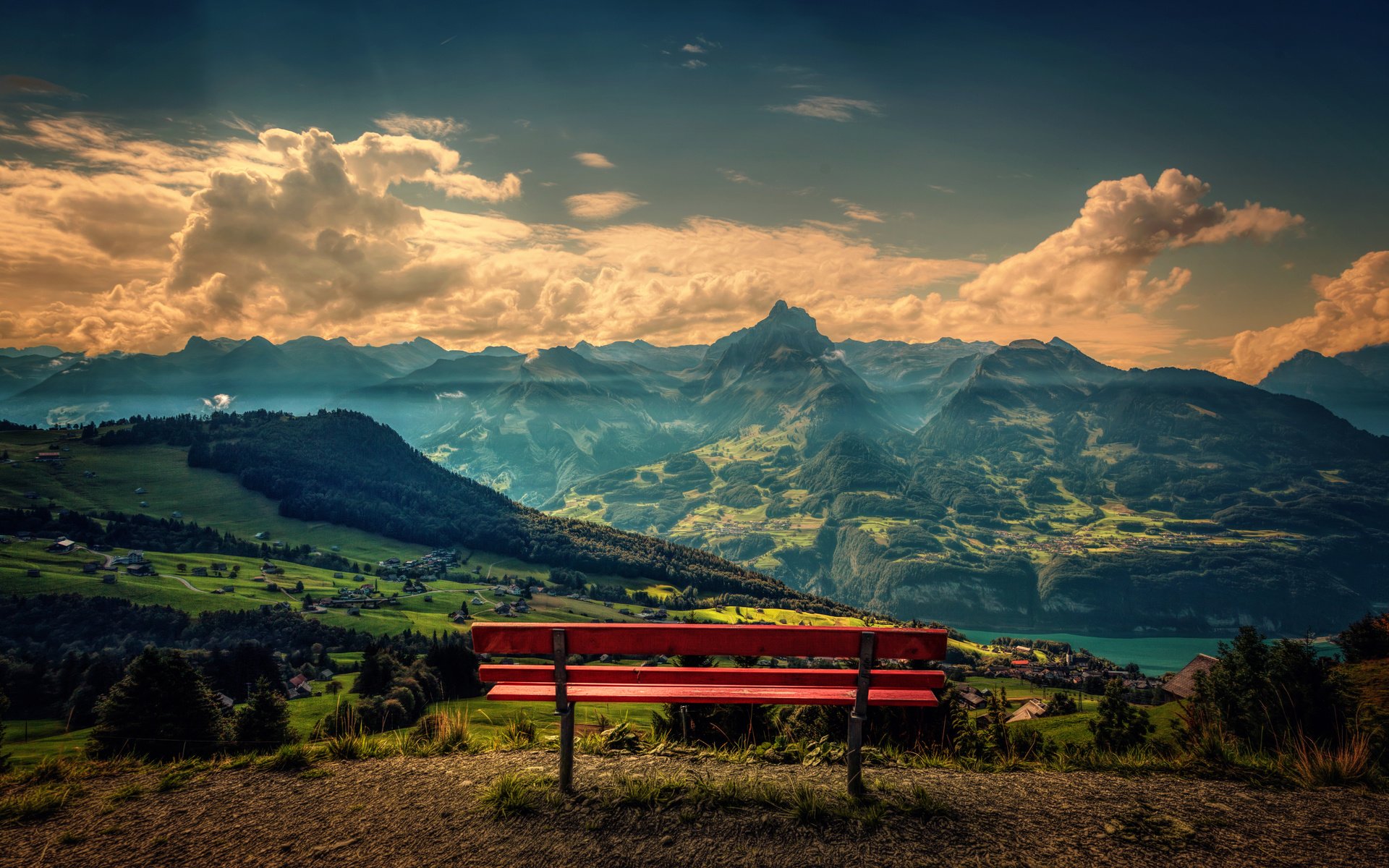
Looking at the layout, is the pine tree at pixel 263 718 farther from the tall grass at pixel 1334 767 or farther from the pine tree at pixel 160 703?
the tall grass at pixel 1334 767

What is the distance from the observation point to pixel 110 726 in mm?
20844

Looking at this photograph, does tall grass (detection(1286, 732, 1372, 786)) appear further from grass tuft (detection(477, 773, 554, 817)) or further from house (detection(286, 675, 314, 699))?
house (detection(286, 675, 314, 699))

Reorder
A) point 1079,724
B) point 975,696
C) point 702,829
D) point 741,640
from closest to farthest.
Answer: point 702,829, point 741,640, point 1079,724, point 975,696

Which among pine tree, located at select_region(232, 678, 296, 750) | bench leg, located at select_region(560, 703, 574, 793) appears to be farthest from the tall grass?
pine tree, located at select_region(232, 678, 296, 750)

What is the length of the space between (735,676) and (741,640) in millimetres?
734

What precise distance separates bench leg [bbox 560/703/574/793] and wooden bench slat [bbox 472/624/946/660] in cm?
80

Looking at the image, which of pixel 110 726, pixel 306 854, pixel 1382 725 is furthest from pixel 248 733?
pixel 1382 725

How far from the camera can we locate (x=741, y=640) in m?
6.66

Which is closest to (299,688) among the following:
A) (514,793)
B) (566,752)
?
(514,793)

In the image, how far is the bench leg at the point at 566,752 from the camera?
22.8 ft

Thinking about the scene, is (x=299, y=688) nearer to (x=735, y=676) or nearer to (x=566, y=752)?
(x=566, y=752)

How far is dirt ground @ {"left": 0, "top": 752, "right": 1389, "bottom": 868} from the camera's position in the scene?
5.86m

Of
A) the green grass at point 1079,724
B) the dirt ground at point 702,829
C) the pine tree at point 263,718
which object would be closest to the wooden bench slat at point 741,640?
the dirt ground at point 702,829

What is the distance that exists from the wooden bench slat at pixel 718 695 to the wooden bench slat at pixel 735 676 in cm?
6
